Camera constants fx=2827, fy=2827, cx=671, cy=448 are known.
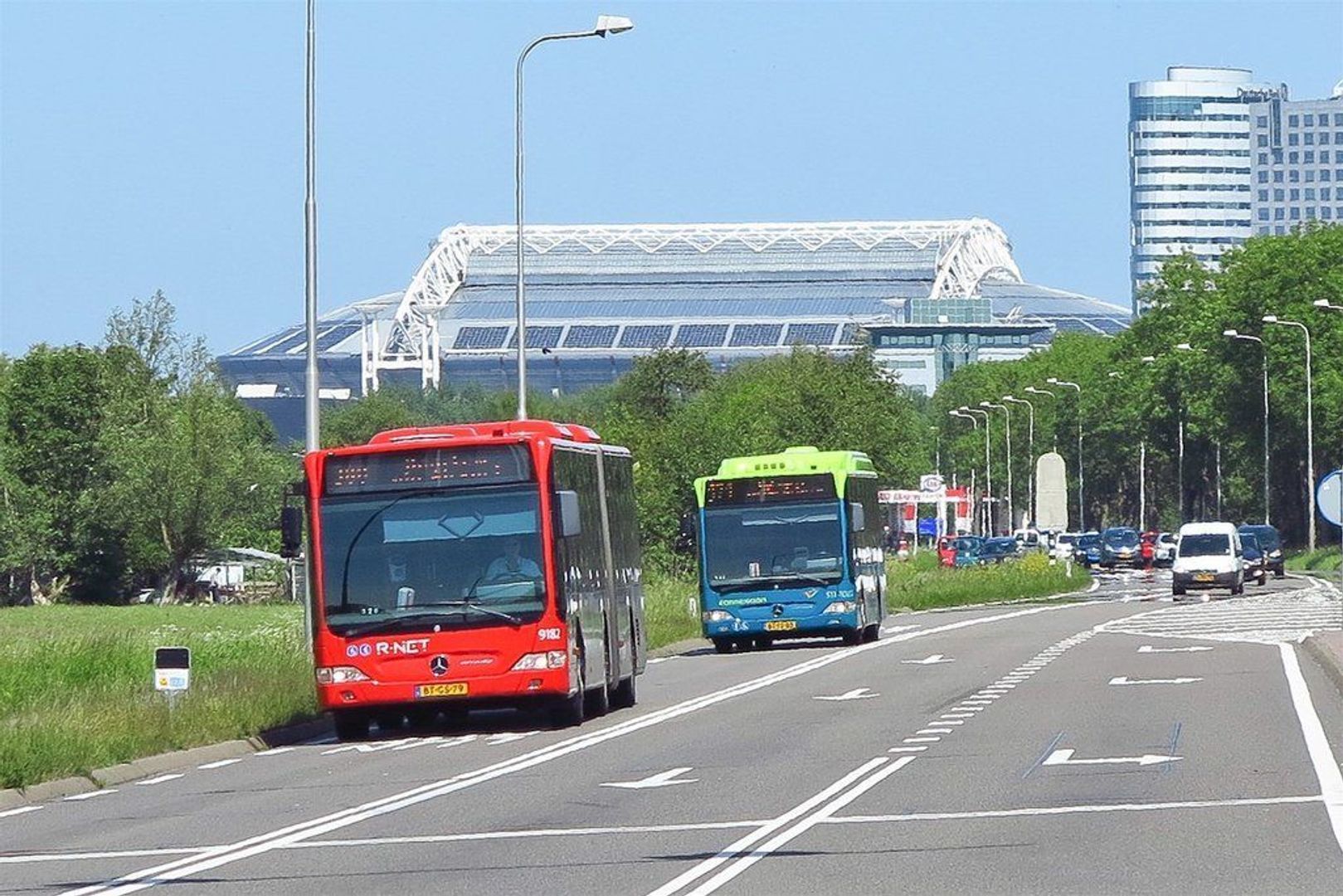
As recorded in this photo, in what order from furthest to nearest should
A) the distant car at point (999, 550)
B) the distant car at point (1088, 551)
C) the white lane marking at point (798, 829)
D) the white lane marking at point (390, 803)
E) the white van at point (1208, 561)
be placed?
the distant car at point (1088, 551)
the distant car at point (999, 550)
the white van at point (1208, 561)
the white lane marking at point (390, 803)
the white lane marking at point (798, 829)

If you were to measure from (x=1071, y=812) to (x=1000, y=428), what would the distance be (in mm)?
131789

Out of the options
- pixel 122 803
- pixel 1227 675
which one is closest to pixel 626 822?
pixel 122 803

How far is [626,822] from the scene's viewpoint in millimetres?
15922

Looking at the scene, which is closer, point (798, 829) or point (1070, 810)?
point (798, 829)

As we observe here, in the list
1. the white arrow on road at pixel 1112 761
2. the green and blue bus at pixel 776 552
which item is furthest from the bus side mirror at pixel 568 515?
the green and blue bus at pixel 776 552

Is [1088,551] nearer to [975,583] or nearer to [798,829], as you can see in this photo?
[975,583]

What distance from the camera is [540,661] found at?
24.2 meters

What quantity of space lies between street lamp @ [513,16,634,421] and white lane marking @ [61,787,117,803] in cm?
2207

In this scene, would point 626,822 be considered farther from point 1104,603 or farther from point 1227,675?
point 1104,603

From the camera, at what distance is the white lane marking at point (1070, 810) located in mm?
15648

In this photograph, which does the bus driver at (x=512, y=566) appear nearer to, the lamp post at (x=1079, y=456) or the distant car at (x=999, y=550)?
the distant car at (x=999, y=550)

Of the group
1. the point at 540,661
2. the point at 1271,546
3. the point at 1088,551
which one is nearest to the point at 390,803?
the point at 540,661

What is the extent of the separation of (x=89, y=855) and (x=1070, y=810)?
17.8ft

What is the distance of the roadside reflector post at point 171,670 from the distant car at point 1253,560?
53465 mm
